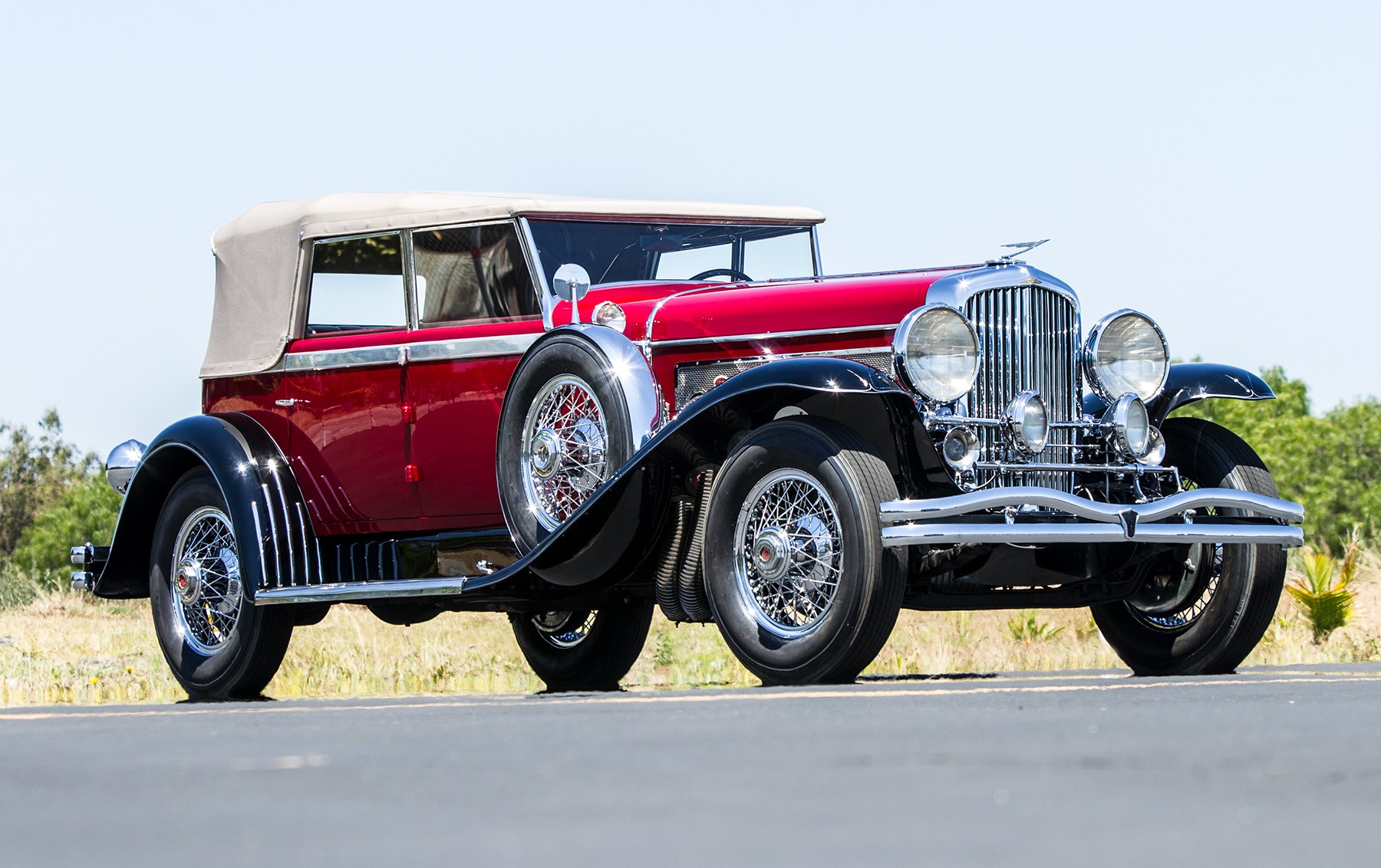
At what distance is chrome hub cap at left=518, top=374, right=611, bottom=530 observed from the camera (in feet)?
26.0

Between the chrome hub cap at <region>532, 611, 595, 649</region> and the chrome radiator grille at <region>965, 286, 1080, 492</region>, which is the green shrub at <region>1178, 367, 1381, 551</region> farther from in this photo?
the chrome radiator grille at <region>965, 286, 1080, 492</region>

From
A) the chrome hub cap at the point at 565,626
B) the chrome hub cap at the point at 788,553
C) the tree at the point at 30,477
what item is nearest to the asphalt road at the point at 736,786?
the chrome hub cap at the point at 788,553

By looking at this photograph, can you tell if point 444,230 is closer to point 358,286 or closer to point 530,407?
point 358,286

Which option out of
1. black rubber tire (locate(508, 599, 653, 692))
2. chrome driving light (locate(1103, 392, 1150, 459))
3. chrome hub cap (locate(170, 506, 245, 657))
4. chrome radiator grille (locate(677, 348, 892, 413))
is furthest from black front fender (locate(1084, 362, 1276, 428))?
chrome hub cap (locate(170, 506, 245, 657))

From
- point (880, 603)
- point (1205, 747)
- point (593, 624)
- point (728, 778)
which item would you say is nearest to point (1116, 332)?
point (880, 603)

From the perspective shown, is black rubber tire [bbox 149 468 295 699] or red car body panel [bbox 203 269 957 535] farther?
black rubber tire [bbox 149 468 295 699]

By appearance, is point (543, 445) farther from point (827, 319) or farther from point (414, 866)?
point (414, 866)

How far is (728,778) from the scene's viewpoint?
3.62 meters

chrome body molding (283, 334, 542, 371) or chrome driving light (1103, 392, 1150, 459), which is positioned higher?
chrome body molding (283, 334, 542, 371)

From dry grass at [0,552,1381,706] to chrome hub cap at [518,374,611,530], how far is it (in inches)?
81.3

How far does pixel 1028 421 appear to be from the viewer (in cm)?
734

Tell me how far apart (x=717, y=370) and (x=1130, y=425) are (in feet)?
5.46

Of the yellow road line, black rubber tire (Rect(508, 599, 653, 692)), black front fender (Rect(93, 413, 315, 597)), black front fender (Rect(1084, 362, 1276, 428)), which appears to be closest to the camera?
the yellow road line

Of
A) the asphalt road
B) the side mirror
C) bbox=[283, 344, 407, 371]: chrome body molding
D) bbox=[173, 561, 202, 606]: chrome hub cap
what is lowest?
bbox=[173, 561, 202, 606]: chrome hub cap
